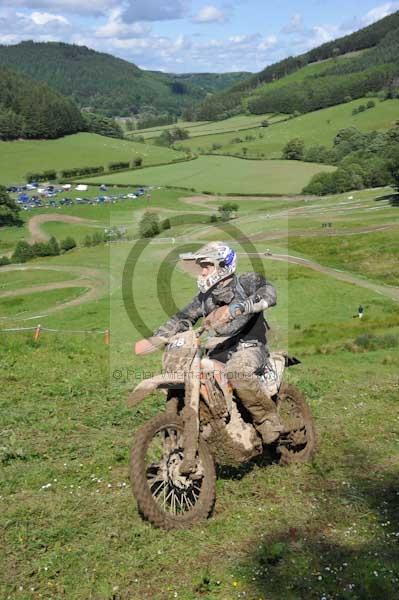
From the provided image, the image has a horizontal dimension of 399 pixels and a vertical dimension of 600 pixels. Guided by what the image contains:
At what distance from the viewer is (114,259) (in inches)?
3620

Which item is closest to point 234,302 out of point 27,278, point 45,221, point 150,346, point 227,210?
point 150,346

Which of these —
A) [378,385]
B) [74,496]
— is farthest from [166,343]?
[378,385]

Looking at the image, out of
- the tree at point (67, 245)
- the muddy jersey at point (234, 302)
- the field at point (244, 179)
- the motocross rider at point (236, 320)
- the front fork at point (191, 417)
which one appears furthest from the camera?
the field at point (244, 179)

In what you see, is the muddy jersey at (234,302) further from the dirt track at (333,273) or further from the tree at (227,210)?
the tree at (227,210)

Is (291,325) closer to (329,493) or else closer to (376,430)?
(376,430)

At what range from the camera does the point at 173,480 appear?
8.58m

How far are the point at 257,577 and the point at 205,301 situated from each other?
14.6 feet

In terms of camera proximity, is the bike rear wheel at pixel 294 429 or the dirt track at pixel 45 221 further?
the dirt track at pixel 45 221

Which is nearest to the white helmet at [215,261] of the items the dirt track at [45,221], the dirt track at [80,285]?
the dirt track at [80,285]

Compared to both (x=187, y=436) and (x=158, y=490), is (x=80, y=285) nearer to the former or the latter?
(x=158, y=490)

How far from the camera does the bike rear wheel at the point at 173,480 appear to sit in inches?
328

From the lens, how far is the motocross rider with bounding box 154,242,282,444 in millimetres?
9297

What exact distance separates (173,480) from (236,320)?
8.93 feet

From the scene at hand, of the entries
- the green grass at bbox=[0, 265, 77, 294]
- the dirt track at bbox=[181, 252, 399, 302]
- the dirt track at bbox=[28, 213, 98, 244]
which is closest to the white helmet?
the dirt track at bbox=[181, 252, 399, 302]
